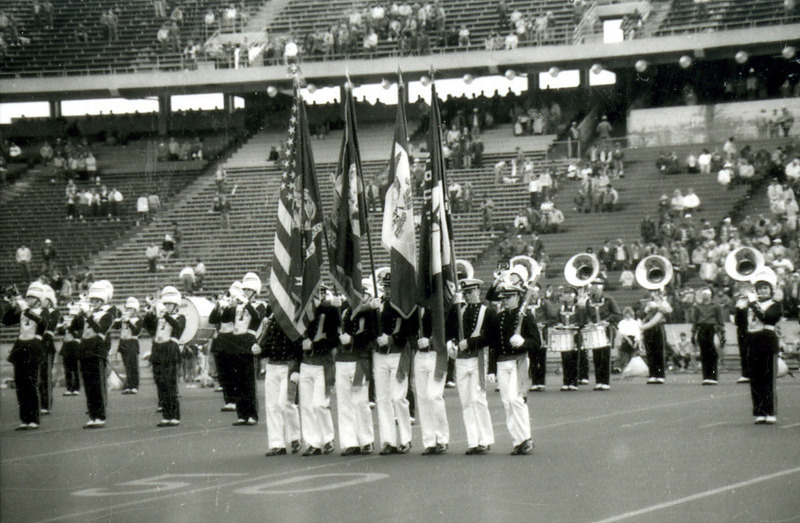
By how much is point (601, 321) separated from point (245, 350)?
698 centimetres

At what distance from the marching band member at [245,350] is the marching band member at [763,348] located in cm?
621

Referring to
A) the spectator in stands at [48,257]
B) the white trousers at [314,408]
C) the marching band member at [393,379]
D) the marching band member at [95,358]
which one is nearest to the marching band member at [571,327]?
the marching band member at [95,358]

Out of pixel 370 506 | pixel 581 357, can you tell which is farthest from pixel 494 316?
pixel 581 357

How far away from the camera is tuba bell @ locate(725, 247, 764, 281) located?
75.2ft

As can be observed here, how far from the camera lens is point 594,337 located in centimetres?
2177

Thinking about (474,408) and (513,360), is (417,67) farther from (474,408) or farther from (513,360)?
(474,408)

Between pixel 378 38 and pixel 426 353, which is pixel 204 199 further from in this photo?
pixel 426 353

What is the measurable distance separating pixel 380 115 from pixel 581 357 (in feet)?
72.2

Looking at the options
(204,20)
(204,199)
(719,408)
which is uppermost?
(204,20)

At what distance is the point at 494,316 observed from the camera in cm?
1317

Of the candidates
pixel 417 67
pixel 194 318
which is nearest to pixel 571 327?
pixel 194 318

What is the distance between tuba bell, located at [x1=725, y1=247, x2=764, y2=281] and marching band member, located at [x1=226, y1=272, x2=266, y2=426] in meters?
9.06

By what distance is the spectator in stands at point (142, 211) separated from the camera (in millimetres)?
40469

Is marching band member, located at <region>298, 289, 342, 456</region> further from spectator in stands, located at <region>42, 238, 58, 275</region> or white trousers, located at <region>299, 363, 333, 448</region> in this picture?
spectator in stands, located at <region>42, 238, 58, 275</region>
